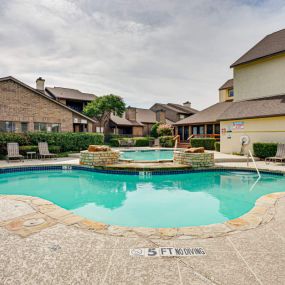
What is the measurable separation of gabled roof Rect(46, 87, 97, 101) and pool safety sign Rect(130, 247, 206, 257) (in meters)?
31.8

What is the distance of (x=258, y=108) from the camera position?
1498cm

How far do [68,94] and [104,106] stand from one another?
26.4 feet

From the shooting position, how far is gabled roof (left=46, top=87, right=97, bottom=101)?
3084cm

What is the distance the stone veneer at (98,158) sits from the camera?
10.7m

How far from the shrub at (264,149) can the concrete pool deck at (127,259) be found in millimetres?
11111

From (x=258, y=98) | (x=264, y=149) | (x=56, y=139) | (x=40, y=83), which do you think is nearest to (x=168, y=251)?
(x=264, y=149)

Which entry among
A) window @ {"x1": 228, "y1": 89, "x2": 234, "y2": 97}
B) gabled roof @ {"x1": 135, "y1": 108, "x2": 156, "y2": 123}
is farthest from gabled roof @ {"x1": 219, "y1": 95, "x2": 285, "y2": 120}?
gabled roof @ {"x1": 135, "y1": 108, "x2": 156, "y2": 123}

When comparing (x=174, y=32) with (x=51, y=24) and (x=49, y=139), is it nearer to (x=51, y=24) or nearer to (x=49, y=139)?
(x=51, y=24)

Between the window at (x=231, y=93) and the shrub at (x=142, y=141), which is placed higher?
the window at (x=231, y=93)

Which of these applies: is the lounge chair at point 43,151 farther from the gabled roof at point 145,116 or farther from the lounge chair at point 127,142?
the gabled roof at point 145,116

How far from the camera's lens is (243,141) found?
1491cm

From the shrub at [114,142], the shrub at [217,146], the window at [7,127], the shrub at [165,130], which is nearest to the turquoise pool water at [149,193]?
the window at [7,127]

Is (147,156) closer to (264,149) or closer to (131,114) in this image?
(264,149)

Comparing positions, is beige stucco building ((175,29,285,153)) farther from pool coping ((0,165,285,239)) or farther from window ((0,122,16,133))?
window ((0,122,16,133))
